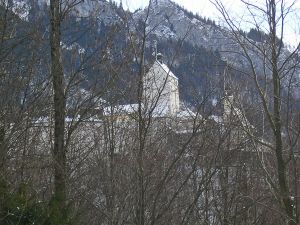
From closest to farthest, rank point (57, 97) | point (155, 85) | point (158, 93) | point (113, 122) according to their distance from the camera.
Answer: point (158, 93) → point (155, 85) → point (57, 97) → point (113, 122)

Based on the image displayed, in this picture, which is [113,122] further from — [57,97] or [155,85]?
[155,85]

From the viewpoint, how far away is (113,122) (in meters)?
10.8

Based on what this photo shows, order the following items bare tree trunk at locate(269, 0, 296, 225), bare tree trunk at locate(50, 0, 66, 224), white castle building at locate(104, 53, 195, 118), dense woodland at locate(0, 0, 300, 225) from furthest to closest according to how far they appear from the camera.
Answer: bare tree trunk at locate(269, 0, 296, 225), bare tree trunk at locate(50, 0, 66, 224), white castle building at locate(104, 53, 195, 118), dense woodland at locate(0, 0, 300, 225)

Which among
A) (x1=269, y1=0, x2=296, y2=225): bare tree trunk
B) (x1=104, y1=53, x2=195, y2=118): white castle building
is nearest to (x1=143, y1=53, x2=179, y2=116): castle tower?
(x1=104, y1=53, x2=195, y2=118): white castle building

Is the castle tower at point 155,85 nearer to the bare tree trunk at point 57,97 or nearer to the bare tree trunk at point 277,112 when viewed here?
the bare tree trunk at point 57,97

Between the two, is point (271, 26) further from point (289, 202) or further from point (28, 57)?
point (28, 57)

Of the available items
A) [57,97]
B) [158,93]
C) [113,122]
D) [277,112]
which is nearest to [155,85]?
[158,93]

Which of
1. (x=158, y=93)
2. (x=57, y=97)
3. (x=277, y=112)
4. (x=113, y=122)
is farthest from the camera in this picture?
(x=113, y=122)

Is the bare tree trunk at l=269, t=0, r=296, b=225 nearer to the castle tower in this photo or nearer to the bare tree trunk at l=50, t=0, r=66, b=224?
the castle tower

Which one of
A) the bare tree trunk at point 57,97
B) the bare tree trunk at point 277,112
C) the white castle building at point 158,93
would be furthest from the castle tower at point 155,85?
the bare tree trunk at point 277,112

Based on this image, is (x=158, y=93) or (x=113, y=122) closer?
(x=158, y=93)

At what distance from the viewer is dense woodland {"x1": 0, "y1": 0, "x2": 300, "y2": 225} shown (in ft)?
22.5

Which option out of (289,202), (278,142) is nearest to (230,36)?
(278,142)

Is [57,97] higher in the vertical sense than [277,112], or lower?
higher
